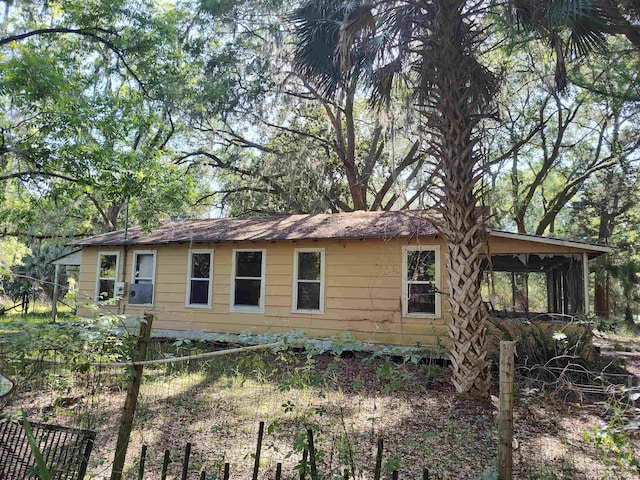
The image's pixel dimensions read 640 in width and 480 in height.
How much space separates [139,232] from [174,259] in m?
2.31

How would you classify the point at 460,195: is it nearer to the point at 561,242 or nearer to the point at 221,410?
the point at 561,242

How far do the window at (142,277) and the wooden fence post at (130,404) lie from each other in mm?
9909

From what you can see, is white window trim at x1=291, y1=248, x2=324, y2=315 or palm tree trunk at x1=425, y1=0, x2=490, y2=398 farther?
white window trim at x1=291, y1=248, x2=324, y2=315

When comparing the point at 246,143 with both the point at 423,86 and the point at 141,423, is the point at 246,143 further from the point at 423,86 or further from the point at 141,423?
the point at 141,423

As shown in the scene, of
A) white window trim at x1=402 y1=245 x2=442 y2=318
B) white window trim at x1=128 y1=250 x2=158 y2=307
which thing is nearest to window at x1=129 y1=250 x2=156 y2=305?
white window trim at x1=128 y1=250 x2=158 y2=307

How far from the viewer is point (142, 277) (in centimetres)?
1255

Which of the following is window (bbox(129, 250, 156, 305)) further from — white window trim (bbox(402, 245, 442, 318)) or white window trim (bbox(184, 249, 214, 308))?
white window trim (bbox(402, 245, 442, 318))

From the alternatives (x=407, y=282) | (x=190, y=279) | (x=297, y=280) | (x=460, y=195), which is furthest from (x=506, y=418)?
(x=190, y=279)

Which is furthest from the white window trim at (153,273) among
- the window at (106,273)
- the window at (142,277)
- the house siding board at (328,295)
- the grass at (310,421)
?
the grass at (310,421)

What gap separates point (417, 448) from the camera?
4406 millimetres

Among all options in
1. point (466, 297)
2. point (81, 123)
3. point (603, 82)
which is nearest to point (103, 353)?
point (466, 297)

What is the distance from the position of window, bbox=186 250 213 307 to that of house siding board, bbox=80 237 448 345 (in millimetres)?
146

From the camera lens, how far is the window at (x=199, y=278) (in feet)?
38.6

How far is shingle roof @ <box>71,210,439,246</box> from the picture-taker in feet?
31.8
